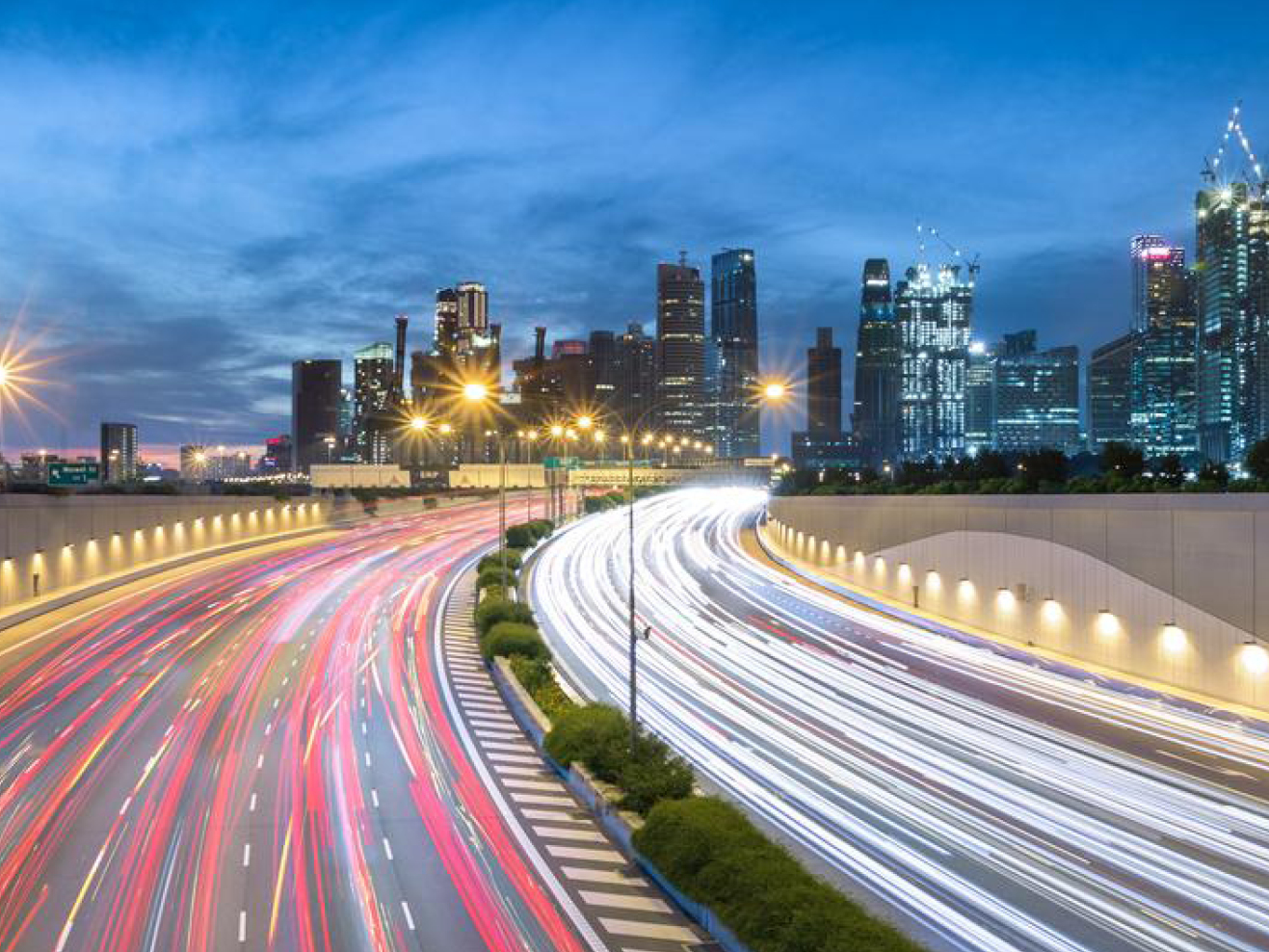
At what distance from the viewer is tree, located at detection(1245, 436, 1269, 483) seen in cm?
3662

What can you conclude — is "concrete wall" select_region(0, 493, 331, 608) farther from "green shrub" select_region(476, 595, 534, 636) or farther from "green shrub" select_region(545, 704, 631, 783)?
"green shrub" select_region(545, 704, 631, 783)

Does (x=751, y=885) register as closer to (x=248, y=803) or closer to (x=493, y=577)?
(x=248, y=803)

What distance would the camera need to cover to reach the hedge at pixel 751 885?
43.2ft

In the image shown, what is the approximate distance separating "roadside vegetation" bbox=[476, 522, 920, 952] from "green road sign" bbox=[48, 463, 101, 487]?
37.6 metres

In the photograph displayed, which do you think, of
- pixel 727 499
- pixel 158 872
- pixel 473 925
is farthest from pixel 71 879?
pixel 727 499

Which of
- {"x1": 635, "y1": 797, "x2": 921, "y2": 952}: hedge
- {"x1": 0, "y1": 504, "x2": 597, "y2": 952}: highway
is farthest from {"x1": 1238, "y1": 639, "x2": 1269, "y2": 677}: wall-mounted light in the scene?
{"x1": 0, "y1": 504, "x2": 597, "y2": 952}: highway

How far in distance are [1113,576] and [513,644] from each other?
20.7 metres

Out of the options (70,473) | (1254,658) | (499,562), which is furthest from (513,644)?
(70,473)

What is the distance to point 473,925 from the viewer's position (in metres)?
15.9

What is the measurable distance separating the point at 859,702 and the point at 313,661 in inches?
811

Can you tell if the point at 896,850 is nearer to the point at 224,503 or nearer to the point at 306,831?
the point at 306,831

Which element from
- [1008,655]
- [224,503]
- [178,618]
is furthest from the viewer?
[224,503]

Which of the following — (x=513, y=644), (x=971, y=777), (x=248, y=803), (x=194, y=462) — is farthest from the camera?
(x=194, y=462)

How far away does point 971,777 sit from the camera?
23.3 meters
